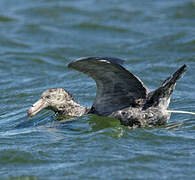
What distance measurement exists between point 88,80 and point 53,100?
351cm

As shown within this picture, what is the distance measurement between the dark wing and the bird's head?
25.5 inches

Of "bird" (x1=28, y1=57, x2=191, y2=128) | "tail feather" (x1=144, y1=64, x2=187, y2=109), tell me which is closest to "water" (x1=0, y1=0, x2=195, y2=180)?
"bird" (x1=28, y1=57, x2=191, y2=128)

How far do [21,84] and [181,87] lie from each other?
364 cm

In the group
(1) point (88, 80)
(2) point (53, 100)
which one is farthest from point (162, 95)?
(1) point (88, 80)

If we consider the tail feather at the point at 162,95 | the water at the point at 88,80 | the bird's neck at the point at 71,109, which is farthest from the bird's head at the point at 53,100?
the tail feather at the point at 162,95

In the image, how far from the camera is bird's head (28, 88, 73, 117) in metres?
8.75

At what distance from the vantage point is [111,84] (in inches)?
318

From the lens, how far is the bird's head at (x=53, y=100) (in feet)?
28.7

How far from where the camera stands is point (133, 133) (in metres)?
7.94

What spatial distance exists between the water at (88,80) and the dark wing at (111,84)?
27 cm

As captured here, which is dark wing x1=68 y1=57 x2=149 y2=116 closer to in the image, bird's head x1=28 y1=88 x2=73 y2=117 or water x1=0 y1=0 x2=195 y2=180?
water x1=0 y1=0 x2=195 y2=180

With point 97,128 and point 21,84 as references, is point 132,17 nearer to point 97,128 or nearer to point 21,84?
point 21,84

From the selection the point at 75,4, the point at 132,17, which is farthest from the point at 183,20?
the point at 75,4

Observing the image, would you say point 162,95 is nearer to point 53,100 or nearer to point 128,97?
point 128,97
